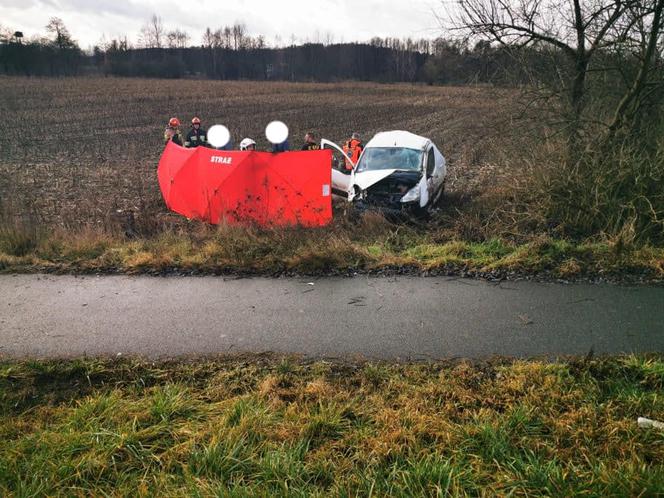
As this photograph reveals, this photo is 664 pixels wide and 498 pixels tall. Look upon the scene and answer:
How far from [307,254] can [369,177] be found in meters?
4.23

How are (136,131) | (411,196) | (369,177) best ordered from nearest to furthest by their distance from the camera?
(411,196) → (369,177) → (136,131)

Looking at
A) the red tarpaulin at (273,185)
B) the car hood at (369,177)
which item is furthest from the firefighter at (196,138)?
the car hood at (369,177)

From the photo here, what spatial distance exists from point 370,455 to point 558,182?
694 cm

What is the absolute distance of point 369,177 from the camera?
10.8 metres

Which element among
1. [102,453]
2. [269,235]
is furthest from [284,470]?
[269,235]

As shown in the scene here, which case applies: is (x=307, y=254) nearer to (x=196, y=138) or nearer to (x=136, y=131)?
(x=196, y=138)

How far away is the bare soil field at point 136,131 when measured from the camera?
11.2 metres

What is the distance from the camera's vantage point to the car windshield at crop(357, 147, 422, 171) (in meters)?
11.1

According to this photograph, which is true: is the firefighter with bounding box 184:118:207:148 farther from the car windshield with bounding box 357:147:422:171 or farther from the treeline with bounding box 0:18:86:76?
the treeline with bounding box 0:18:86:76

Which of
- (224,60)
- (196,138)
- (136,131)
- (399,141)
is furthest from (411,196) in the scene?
(224,60)

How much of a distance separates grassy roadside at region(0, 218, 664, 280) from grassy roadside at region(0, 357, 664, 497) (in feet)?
8.62

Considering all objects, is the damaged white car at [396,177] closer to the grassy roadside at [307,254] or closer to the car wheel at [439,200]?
the car wheel at [439,200]

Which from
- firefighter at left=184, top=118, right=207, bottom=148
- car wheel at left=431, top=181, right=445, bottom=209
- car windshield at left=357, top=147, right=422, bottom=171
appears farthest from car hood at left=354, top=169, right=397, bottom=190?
firefighter at left=184, top=118, right=207, bottom=148

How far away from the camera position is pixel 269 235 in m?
7.86
